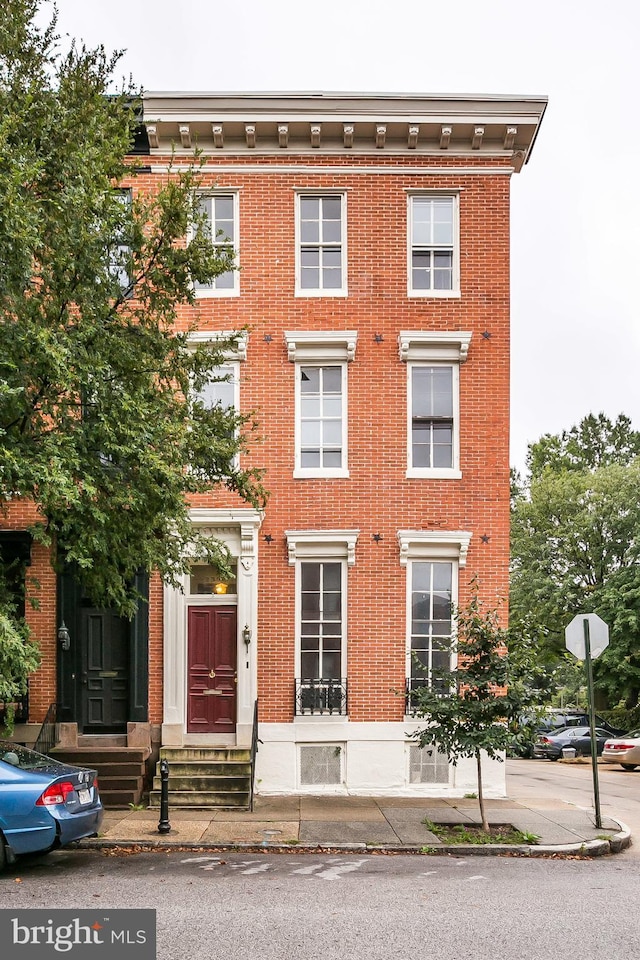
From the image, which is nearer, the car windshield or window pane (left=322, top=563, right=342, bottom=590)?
the car windshield

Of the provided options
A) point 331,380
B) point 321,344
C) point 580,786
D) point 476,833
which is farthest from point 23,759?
point 580,786

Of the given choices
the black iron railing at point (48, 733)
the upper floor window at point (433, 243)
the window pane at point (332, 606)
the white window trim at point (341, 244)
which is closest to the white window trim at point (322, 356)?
the white window trim at point (341, 244)

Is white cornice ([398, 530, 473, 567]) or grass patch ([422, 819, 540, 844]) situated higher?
white cornice ([398, 530, 473, 567])

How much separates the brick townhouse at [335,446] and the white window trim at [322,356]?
0.04m

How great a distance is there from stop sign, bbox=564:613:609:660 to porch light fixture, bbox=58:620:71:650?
7660mm

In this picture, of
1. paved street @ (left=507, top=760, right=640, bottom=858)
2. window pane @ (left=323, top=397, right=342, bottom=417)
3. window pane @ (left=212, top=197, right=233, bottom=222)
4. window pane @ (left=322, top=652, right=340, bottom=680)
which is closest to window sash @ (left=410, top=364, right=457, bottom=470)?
window pane @ (left=323, top=397, right=342, bottom=417)

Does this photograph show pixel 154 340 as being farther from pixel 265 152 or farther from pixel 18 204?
pixel 265 152

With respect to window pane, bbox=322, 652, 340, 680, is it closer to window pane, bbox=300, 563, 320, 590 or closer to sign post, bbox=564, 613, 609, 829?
window pane, bbox=300, 563, 320, 590

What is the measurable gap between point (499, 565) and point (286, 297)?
18.9 feet

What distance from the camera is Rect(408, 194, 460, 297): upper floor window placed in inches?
573

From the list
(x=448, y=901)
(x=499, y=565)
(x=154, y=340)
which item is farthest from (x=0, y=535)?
(x=448, y=901)

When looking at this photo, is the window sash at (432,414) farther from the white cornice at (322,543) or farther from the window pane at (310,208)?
the window pane at (310,208)

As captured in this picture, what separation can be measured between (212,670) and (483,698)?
4.89m

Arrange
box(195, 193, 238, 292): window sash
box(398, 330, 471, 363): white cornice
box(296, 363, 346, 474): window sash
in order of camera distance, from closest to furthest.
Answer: box(398, 330, 471, 363): white cornice
box(296, 363, 346, 474): window sash
box(195, 193, 238, 292): window sash
